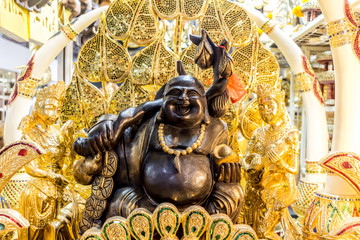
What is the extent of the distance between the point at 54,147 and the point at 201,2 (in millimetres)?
1007

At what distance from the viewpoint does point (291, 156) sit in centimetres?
151

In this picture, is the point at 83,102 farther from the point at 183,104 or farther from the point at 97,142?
the point at 183,104

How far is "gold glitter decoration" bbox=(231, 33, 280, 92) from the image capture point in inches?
71.7

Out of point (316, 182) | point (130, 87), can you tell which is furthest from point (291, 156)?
point (130, 87)

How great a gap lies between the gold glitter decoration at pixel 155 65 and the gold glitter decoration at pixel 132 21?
0.17 feet

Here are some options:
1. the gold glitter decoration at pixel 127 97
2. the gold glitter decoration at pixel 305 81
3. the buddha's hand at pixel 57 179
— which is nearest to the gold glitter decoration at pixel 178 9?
the gold glitter decoration at pixel 127 97

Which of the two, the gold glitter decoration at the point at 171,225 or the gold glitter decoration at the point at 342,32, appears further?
the gold glitter decoration at the point at 342,32

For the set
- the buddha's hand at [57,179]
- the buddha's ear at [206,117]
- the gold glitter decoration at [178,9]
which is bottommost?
the buddha's hand at [57,179]

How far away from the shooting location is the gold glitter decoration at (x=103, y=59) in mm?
1827

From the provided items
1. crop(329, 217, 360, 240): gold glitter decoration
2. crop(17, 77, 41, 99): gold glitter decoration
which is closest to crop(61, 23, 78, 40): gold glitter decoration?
crop(17, 77, 41, 99): gold glitter decoration

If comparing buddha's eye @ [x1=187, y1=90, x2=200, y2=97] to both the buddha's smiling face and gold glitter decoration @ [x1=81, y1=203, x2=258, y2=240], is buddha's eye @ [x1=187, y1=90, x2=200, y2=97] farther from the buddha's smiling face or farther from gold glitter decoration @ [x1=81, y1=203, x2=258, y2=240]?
gold glitter decoration @ [x1=81, y1=203, x2=258, y2=240]

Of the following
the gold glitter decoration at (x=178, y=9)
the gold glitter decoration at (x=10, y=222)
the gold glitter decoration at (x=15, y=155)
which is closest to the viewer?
the gold glitter decoration at (x=10, y=222)

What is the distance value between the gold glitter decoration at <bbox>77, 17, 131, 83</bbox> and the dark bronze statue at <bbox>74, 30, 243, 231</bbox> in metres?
0.48

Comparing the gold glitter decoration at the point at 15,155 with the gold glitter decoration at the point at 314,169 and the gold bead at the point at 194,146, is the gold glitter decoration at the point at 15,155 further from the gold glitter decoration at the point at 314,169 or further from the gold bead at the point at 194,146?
the gold glitter decoration at the point at 314,169
